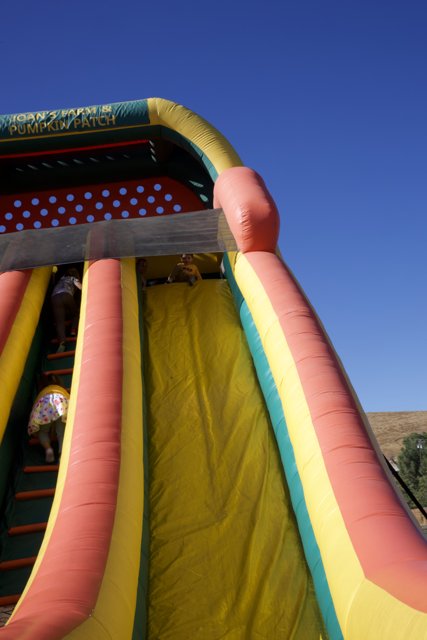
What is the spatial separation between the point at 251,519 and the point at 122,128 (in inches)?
153

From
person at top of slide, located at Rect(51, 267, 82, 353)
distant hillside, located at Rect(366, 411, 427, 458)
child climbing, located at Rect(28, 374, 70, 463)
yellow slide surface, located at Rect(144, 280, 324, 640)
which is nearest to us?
yellow slide surface, located at Rect(144, 280, 324, 640)

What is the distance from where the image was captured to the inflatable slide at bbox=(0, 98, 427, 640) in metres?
2.44

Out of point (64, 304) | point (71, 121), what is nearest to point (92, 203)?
point (71, 121)

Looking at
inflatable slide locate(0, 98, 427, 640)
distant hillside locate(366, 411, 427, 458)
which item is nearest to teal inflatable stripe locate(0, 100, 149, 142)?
inflatable slide locate(0, 98, 427, 640)

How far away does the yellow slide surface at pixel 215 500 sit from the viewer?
302 cm

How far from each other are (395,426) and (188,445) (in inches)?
1117

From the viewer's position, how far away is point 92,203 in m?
6.59

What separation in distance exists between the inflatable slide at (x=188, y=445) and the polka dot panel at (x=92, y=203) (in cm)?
33

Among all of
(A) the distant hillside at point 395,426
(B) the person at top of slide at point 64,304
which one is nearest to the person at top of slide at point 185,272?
(B) the person at top of slide at point 64,304

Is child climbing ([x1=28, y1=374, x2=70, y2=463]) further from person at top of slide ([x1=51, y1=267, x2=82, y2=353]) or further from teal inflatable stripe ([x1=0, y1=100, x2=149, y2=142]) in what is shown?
teal inflatable stripe ([x1=0, y1=100, x2=149, y2=142])

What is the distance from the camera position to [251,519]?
138 inches

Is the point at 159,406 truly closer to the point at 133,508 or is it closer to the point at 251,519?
the point at 251,519

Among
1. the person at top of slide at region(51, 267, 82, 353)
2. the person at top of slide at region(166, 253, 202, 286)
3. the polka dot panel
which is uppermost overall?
the polka dot panel

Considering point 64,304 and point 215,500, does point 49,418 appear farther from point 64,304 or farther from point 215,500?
point 64,304
